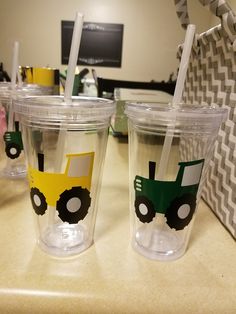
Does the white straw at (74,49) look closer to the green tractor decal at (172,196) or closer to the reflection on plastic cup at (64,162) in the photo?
the reflection on plastic cup at (64,162)

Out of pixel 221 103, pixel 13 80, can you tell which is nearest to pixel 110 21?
pixel 13 80

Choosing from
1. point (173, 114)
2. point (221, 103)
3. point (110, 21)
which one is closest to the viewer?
point (173, 114)

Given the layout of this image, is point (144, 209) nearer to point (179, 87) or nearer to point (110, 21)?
point (179, 87)

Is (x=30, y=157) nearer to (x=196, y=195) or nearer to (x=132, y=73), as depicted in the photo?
(x=196, y=195)

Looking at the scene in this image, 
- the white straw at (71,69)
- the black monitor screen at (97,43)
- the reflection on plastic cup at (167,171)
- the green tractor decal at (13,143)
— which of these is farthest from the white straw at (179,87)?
the black monitor screen at (97,43)

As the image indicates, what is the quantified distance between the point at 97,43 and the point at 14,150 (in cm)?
200

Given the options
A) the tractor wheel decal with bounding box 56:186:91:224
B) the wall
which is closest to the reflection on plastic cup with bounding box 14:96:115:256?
the tractor wheel decal with bounding box 56:186:91:224

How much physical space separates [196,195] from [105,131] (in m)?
0.12

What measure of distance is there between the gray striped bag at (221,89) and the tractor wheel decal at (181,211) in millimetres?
77

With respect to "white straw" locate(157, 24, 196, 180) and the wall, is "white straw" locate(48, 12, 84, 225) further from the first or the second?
the wall

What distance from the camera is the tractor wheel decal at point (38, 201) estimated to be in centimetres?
28

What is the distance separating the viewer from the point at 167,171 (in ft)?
0.98

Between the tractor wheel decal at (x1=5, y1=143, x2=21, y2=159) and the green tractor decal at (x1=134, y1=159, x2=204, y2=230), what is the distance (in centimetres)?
A: 24

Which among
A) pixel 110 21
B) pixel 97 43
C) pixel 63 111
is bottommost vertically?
pixel 63 111
